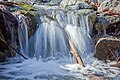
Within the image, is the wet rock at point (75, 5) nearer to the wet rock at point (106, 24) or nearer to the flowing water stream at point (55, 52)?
the flowing water stream at point (55, 52)

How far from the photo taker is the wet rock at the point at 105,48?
9.60 m

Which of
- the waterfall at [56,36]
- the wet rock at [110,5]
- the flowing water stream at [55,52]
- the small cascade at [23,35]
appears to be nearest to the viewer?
the flowing water stream at [55,52]

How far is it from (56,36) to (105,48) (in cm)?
195

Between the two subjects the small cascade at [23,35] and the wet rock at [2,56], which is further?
the small cascade at [23,35]

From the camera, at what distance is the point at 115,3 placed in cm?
1384

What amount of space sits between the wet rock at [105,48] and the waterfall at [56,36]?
928 mm

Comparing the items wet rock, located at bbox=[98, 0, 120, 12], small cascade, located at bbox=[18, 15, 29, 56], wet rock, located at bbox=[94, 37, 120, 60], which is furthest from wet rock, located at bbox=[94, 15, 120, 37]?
small cascade, located at bbox=[18, 15, 29, 56]

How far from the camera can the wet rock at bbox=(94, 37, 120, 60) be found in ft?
31.5

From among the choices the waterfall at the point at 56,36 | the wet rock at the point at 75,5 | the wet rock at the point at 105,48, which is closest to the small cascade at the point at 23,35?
the waterfall at the point at 56,36

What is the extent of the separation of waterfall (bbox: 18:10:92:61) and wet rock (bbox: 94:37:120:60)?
3.04 ft

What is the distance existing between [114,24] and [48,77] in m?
5.20

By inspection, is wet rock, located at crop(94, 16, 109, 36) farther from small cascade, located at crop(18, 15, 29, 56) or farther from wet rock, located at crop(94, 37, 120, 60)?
small cascade, located at crop(18, 15, 29, 56)

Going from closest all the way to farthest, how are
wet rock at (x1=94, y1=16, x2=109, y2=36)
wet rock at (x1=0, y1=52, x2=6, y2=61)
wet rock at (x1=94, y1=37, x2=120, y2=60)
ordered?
wet rock at (x1=0, y1=52, x2=6, y2=61)
wet rock at (x1=94, y1=37, x2=120, y2=60)
wet rock at (x1=94, y1=16, x2=109, y2=36)

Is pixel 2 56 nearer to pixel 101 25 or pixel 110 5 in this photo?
pixel 101 25
